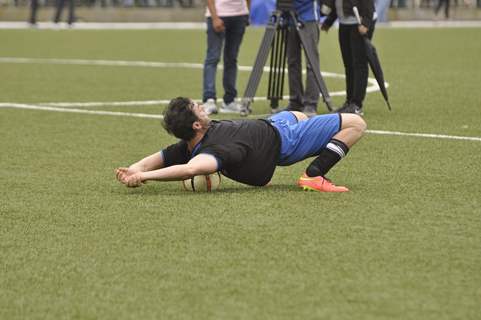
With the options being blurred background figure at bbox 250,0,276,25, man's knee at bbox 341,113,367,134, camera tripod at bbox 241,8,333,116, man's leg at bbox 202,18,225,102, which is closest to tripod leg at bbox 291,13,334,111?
camera tripod at bbox 241,8,333,116

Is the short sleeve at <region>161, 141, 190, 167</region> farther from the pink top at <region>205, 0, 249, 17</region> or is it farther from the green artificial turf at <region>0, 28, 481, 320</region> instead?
the pink top at <region>205, 0, 249, 17</region>

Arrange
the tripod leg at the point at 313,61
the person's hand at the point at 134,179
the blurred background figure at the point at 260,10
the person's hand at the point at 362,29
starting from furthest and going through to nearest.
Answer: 1. the blurred background figure at the point at 260,10
2. the tripod leg at the point at 313,61
3. the person's hand at the point at 362,29
4. the person's hand at the point at 134,179

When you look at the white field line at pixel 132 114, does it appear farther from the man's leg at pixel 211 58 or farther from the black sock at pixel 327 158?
the black sock at pixel 327 158

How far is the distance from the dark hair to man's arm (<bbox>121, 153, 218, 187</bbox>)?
18 centimetres

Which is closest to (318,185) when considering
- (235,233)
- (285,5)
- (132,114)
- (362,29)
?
(235,233)

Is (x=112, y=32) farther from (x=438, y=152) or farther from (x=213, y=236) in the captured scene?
(x=213, y=236)

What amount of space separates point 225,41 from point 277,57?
0.62 meters

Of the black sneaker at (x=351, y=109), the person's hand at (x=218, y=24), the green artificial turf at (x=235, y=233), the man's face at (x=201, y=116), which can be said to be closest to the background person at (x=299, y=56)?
the black sneaker at (x=351, y=109)

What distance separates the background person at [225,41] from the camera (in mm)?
14453

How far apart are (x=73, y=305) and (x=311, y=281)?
1.07m

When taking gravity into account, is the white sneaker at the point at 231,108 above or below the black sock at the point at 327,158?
below

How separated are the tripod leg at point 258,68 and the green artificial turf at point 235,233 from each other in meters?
1.20

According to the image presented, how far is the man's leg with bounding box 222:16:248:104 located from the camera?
47.8 ft

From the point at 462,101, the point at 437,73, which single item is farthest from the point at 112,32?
the point at 462,101
